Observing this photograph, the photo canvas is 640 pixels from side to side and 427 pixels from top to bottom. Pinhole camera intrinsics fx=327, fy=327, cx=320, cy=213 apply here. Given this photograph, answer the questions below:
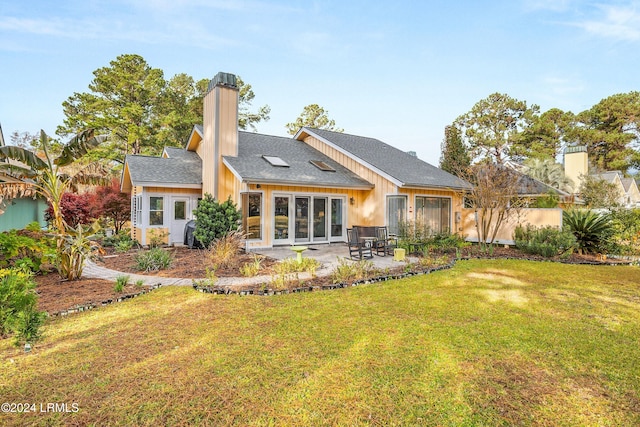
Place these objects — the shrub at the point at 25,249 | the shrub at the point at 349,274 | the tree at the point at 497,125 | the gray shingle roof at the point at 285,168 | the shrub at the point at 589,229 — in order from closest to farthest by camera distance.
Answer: the shrub at the point at 25,249 → the shrub at the point at 349,274 → the shrub at the point at 589,229 → the gray shingle roof at the point at 285,168 → the tree at the point at 497,125

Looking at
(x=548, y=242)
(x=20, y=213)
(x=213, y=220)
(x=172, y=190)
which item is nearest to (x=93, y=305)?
(x=213, y=220)

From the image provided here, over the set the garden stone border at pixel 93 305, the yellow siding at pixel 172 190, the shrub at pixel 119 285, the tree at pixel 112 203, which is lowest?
the garden stone border at pixel 93 305

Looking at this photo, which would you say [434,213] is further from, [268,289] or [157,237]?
[157,237]

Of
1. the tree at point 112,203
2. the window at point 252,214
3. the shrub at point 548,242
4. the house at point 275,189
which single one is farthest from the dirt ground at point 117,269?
the tree at point 112,203

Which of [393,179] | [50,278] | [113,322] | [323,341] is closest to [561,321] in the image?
[323,341]

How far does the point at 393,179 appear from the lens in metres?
13.1

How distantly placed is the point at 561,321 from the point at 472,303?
50.7 inches

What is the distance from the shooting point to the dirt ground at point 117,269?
19.1ft

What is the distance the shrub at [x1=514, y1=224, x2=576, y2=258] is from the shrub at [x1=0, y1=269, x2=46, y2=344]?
43.0ft

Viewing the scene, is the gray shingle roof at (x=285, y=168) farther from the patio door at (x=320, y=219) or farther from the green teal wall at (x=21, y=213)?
the green teal wall at (x=21, y=213)

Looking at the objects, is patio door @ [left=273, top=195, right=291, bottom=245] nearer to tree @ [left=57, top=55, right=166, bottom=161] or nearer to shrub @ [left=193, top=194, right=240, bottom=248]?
shrub @ [left=193, top=194, right=240, bottom=248]

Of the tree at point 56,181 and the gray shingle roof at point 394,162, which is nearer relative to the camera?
the tree at point 56,181

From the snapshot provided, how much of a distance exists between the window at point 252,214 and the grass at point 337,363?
21.1 ft

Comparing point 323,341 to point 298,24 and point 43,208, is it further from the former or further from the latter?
point 43,208
